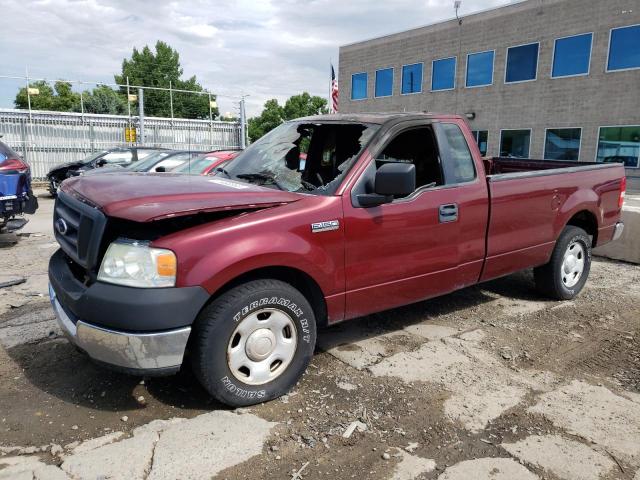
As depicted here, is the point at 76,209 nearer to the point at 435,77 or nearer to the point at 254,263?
the point at 254,263

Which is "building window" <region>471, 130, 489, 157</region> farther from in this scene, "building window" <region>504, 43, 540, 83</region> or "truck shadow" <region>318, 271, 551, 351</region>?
"truck shadow" <region>318, 271, 551, 351</region>

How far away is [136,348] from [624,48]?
68.8ft

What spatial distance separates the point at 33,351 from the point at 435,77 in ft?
80.7

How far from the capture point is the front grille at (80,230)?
9.53 ft

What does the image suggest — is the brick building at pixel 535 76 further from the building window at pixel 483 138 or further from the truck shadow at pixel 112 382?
the truck shadow at pixel 112 382

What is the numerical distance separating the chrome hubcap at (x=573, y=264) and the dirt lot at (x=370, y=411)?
0.81 metres

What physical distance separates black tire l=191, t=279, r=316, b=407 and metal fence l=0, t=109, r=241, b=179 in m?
19.0

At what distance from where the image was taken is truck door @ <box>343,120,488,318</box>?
11.8ft

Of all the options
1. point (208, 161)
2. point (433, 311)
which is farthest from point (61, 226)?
point (208, 161)

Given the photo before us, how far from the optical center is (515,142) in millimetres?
22531

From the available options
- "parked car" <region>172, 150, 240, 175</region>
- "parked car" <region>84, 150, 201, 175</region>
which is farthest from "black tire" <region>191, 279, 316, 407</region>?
"parked car" <region>84, 150, 201, 175</region>

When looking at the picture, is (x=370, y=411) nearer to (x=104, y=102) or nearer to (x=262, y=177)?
(x=262, y=177)

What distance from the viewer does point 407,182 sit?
3.44 meters

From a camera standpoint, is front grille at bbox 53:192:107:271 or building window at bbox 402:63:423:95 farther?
building window at bbox 402:63:423:95
